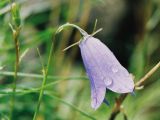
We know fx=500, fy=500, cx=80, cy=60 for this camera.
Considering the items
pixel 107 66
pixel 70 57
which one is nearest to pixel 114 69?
pixel 107 66

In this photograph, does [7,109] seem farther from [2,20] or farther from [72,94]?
[72,94]

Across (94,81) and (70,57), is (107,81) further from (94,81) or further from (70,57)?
(70,57)

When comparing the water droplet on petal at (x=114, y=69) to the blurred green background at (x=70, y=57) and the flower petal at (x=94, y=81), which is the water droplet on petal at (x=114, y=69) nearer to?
the flower petal at (x=94, y=81)

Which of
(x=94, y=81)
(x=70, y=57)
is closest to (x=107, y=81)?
(x=94, y=81)

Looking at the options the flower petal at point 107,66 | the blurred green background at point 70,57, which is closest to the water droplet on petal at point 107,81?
the flower petal at point 107,66

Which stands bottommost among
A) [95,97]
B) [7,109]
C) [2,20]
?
[7,109]

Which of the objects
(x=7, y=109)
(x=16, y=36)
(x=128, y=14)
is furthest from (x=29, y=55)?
(x=16, y=36)

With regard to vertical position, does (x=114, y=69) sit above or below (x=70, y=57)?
above

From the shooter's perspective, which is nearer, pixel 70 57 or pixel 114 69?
pixel 114 69
